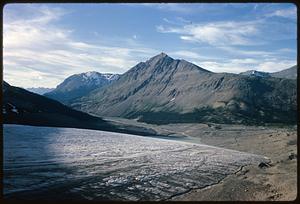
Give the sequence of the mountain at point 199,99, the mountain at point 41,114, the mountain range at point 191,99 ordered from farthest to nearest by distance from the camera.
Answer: the mountain at point 199,99
the mountain range at point 191,99
the mountain at point 41,114

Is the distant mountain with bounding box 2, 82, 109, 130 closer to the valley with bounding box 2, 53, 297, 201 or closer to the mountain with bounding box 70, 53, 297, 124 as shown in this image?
the valley with bounding box 2, 53, 297, 201

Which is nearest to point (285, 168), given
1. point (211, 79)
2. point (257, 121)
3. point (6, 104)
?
point (6, 104)

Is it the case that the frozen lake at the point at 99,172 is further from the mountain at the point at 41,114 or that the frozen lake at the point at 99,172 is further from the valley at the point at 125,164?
the mountain at the point at 41,114

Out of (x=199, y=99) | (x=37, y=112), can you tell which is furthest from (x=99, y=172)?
(x=199, y=99)

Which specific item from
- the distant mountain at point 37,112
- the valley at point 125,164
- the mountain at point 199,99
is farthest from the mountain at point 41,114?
the mountain at point 199,99

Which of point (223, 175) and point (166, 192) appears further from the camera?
point (223, 175)

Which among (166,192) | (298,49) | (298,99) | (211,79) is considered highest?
(211,79)

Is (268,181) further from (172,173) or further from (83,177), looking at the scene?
(83,177)
